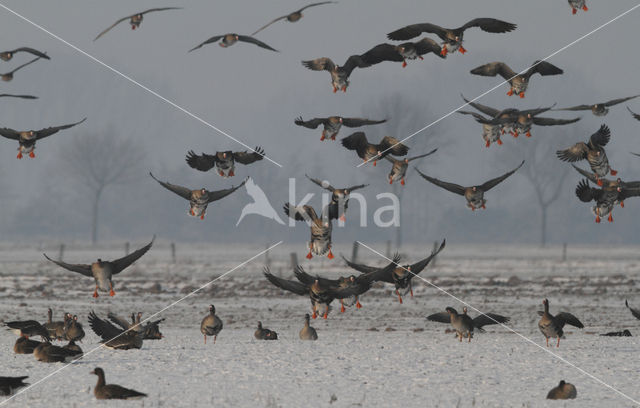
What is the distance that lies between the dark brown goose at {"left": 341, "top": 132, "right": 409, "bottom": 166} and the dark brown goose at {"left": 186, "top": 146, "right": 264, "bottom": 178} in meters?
1.88

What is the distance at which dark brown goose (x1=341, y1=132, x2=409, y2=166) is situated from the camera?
1820cm

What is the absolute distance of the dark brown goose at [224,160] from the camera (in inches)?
676

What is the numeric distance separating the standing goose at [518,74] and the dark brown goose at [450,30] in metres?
0.74

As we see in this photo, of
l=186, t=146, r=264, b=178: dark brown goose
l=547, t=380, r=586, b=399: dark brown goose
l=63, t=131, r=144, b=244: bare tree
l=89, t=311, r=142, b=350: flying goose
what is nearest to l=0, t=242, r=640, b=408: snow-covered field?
l=547, t=380, r=586, b=399: dark brown goose

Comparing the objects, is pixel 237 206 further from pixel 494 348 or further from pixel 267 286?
pixel 494 348

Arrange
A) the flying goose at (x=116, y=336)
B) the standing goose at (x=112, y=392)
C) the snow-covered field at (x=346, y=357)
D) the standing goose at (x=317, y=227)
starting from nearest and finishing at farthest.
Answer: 1. the standing goose at (x=112, y=392)
2. the snow-covered field at (x=346, y=357)
3. the standing goose at (x=317, y=227)
4. the flying goose at (x=116, y=336)

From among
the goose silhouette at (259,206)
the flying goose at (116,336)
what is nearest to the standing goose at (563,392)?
the flying goose at (116,336)

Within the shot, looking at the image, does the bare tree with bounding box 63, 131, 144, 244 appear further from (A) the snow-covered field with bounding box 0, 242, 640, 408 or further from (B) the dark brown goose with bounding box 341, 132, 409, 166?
(B) the dark brown goose with bounding box 341, 132, 409, 166

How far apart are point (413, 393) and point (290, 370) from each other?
8.84 feet

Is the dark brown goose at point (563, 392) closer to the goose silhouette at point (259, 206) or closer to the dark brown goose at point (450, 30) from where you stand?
the dark brown goose at point (450, 30)

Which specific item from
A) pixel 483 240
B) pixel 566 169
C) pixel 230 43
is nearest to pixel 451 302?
pixel 230 43

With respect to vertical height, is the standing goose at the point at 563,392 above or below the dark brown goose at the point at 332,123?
below

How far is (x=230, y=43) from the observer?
19.7 metres

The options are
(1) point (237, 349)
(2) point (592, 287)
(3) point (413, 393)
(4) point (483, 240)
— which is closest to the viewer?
(3) point (413, 393)
